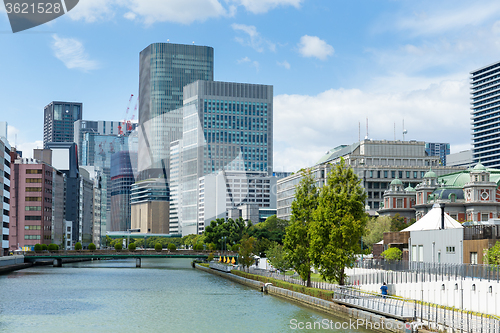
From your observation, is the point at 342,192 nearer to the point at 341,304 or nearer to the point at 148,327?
the point at 341,304

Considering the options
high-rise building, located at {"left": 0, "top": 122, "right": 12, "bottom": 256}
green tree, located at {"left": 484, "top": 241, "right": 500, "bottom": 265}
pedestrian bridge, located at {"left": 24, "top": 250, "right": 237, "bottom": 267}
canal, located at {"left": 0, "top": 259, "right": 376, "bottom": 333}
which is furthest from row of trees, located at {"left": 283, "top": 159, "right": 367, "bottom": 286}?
high-rise building, located at {"left": 0, "top": 122, "right": 12, "bottom": 256}

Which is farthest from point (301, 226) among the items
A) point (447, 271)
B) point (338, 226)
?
point (447, 271)

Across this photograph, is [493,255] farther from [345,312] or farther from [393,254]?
[393,254]

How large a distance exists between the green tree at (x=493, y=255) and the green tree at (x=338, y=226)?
14.4 meters

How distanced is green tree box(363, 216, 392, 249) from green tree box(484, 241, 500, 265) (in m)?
87.0

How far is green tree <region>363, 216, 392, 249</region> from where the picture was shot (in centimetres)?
15162

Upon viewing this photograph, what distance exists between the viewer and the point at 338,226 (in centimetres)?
7162

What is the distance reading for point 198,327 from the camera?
204 feet

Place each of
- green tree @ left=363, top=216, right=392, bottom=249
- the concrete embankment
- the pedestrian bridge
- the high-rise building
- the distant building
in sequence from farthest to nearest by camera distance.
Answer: the pedestrian bridge, the high-rise building, green tree @ left=363, top=216, right=392, bottom=249, the distant building, the concrete embankment

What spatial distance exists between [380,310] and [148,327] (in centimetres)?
2368

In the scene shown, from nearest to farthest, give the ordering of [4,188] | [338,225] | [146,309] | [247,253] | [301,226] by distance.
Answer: [338,225] → [146,309] → [301,226] → [247,253] → [4,188]

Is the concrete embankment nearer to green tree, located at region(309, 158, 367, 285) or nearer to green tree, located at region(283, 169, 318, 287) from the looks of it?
green tree, located at region(309, 158, 367, 285)

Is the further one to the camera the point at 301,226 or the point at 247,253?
the point at 247,253

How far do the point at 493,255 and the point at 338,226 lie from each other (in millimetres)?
17804
